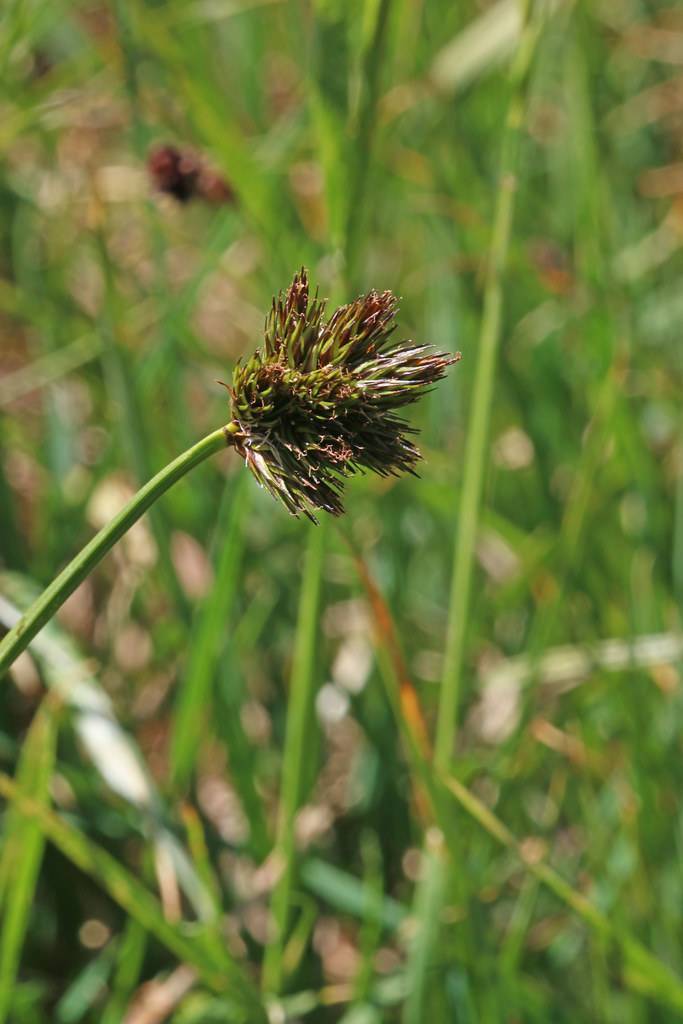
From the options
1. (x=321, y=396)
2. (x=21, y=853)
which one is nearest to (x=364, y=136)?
(x=321, y=396)

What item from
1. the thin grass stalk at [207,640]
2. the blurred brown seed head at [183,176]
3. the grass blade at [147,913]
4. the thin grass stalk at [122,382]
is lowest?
the grass blade at [147,913]

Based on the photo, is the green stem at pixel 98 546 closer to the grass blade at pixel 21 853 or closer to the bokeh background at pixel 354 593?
the bokeh background at pixel 354 593

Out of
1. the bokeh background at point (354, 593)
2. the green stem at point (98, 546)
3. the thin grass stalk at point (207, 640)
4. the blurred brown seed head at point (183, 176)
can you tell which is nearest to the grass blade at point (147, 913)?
the bokeh background at point (354, 593)

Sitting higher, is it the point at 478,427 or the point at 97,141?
the point at 97,141

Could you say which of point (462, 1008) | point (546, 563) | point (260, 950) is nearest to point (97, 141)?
point (546, 563)

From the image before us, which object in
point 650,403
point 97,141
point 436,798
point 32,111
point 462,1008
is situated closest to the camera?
point 436,798

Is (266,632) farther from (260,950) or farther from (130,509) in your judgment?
(130,509)

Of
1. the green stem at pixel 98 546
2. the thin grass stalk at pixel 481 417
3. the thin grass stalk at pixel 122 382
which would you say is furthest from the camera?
the thin grass stalk at pixel 122 382
